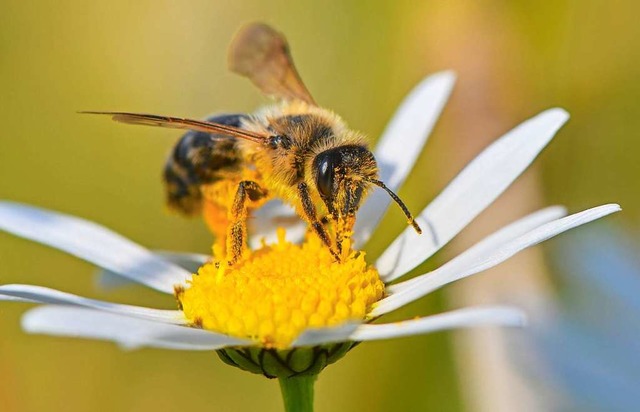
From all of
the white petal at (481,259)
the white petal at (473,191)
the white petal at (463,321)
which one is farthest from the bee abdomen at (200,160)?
the white petal at (463,321)

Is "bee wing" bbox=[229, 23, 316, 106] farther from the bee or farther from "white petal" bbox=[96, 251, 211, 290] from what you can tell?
"white petal" bbox=[96, 251, 211, 290]

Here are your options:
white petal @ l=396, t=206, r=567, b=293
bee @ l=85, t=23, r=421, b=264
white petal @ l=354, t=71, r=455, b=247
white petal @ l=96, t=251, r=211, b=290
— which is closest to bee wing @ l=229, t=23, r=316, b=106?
bee @ l=85, t=23, r=421, b=264

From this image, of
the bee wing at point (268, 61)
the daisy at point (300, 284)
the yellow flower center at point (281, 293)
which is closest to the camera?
the daisy at point (300, 284)

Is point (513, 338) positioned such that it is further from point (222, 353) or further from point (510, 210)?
point (222, 353)

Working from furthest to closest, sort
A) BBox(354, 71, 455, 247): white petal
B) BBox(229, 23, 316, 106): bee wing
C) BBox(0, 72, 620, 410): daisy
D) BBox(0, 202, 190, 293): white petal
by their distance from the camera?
1. BBox(229, 23, 316, 106): bee wing
2. BBox(354, 71, 455, 247): white petal
3. BBox(0, 202, 190, 293): white petal
4. BBox(0, 72, 620, 410): daisy

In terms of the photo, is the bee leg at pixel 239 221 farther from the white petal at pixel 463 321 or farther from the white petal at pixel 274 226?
the white petal at pixel 463 321

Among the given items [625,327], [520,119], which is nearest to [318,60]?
[520,119]
